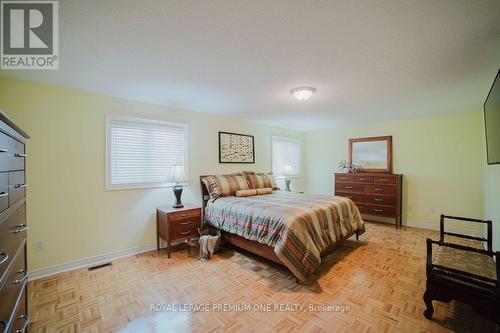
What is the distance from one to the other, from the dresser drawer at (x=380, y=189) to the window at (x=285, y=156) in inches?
67.5

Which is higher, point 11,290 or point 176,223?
point 11,290

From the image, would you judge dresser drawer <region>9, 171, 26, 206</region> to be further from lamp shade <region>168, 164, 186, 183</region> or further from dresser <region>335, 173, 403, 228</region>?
dresser <region>335, 173, 403, 228</region>

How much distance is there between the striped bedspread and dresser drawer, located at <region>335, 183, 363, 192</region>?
5.00 ft

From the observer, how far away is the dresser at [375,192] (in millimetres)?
4293

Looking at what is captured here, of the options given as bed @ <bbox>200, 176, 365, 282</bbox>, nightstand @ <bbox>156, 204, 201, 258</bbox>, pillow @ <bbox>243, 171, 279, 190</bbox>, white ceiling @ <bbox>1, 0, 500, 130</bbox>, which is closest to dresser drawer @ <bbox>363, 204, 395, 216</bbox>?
bed @ <bbox>200, 176, 365, 282</bbox>

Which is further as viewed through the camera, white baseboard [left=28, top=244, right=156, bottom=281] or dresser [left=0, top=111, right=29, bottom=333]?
white baseboard [left=28, top=244, right=156, bottom=281]

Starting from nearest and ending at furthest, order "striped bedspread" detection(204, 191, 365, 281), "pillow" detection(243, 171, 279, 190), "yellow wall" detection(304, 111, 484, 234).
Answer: "striped bedspread" detection(204, 191, 365, 281) < "yellow wall" detection(304, 111, 484, 234) < "pillow" detection(243, 171, 279, 190)

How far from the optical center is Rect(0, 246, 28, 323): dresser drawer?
97 centimetres

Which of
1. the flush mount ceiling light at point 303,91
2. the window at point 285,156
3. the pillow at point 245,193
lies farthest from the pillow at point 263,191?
the flush mount ceiling light at point 303,91

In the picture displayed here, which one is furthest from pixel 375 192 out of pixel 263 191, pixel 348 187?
pixel 263 191

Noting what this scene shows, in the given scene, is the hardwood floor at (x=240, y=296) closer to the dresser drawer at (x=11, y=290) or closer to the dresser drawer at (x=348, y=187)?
the dresser drawer at (x=11, y=290)

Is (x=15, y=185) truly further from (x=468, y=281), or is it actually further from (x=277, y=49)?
(x=468, y=281)

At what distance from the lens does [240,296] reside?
6.77 ft

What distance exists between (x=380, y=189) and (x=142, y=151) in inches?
183
